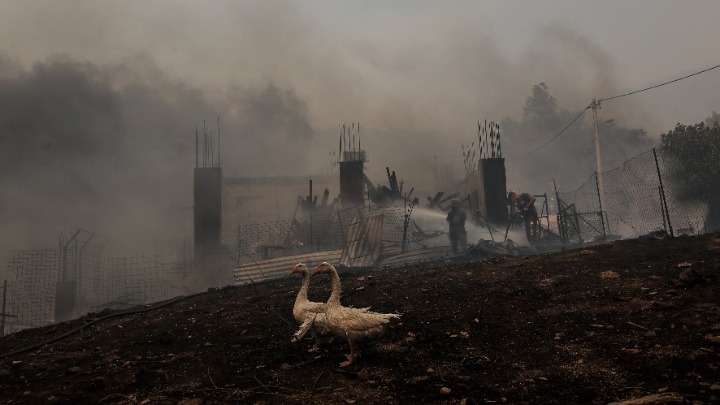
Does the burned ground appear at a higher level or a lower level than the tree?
lower

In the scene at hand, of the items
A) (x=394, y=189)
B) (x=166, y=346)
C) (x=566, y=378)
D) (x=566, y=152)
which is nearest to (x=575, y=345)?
(x=566, y=378)

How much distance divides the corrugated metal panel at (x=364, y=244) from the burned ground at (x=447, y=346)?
7.23 m

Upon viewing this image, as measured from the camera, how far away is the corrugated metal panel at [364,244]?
16.9 meters

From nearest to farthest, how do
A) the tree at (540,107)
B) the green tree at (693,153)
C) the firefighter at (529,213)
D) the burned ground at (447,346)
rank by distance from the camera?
the burned ground at (447,346)
the firefighter at (529,213)
the green tree at (693,153)
the tree at (540,107)

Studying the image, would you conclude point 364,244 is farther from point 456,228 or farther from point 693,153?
point 693,153

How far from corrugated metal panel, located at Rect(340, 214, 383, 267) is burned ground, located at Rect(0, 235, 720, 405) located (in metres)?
7.23

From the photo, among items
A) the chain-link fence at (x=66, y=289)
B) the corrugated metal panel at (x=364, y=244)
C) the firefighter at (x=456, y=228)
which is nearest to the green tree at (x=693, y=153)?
the firefighter at (x=456, y=228)

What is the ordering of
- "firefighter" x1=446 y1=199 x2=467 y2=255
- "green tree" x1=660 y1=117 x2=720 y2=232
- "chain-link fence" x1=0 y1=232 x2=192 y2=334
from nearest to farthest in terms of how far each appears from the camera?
"firefighter" x1=446 y1=199 x2=467 y2=255 < "chain-link fence" x1=0 y1=232 x2=192 y2=334 < "green tree" x1=660 y1=117 x2=720 y2=232

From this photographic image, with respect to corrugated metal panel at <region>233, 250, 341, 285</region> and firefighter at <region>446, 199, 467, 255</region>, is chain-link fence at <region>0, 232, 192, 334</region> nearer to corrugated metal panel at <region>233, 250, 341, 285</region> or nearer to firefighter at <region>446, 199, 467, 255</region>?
corrugated metal panel at <region>233, 250, 341, 285</region>

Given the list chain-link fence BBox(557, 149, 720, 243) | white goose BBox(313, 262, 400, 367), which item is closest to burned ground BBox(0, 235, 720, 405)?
white goose BBox(313, 262, 400, 367)

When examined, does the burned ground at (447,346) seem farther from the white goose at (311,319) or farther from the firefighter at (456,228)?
the firefighter at (456,228)

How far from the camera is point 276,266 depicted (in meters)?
17.8

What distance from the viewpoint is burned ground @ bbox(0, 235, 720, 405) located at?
471cm

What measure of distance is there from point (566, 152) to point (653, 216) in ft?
194
